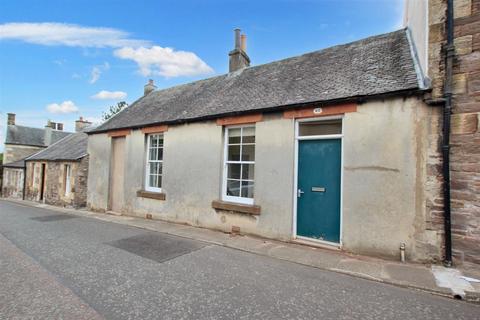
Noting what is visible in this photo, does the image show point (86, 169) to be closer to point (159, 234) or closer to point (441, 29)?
point (159, 234)

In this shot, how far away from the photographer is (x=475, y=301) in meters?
3.43

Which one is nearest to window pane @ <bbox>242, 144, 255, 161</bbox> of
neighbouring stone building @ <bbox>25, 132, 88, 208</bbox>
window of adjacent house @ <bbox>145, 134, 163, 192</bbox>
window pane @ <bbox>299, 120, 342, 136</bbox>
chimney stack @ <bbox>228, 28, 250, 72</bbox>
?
window pane @ <bbox>299, 120, 342, 136</bbox>

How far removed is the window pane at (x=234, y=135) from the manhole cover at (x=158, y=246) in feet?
9.80

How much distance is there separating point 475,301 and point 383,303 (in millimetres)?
1255

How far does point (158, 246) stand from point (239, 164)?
3.02 metres

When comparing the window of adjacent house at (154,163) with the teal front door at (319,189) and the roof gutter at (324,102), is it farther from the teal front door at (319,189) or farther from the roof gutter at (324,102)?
the teal front door at (319,189)

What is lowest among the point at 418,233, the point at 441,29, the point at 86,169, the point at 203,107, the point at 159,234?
the point at 159,234

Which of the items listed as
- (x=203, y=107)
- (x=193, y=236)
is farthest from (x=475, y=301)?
(x=203, y=107)

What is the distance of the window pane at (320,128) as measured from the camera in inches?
229

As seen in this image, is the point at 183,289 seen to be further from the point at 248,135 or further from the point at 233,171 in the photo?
the point at 248,135

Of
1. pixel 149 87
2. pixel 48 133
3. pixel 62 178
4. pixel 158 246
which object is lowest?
pixel 158 246

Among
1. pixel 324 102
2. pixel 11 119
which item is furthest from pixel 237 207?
pixel 11 119

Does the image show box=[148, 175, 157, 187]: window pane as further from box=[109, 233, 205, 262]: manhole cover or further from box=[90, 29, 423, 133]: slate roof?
box=[109, 233, 205, 262]: manhole cover

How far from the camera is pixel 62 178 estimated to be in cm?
1402
